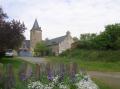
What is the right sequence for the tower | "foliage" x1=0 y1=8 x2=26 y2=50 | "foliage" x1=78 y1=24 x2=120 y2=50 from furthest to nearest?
the tower < "foliage" x1=78 y1=24 x2=120 y2=50 < "foliage" x1=0 y1=8 x2=26 y2=50

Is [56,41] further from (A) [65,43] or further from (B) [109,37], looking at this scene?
(B) [109,37]

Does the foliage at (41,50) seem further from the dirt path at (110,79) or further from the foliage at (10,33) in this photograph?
the dirt path at (110,79)

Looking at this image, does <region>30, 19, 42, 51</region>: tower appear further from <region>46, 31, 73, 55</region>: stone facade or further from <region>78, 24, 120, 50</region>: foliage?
<region>78, 24, 120, 50</region>: foliage

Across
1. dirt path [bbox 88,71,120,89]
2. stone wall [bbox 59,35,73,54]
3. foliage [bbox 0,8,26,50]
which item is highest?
stone wall [bbox 59,35,73,54]

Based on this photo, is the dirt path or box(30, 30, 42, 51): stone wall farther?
box(30, 30, 42, 51): stone wall

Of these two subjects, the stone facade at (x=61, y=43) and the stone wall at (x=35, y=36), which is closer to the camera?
the stone facade at (x=61, y=43)

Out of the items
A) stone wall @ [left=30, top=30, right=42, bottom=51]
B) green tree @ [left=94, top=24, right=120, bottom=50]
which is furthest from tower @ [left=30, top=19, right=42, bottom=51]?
green tree @ [left=94, top=24, right=120, bottom=50]

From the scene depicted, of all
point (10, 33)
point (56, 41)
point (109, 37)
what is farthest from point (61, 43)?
point (10, 33)

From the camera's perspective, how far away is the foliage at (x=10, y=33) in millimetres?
25886

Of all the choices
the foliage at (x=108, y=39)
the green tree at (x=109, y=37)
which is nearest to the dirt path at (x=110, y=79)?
the foliage at (x=108, y=39)

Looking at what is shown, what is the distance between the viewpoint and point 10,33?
2644 centimetres

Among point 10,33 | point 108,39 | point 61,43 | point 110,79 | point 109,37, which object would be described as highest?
point 61,43

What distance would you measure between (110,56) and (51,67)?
94.9 feet

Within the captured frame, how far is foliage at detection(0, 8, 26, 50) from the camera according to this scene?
25886 millimetres
